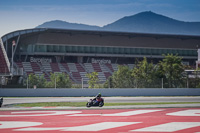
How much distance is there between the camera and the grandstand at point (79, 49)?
243ft

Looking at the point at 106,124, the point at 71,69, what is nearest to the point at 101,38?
the point at 71,69

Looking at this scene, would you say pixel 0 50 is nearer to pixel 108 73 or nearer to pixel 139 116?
pixel 108 73

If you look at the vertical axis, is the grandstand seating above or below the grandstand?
below

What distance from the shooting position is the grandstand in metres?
74.0

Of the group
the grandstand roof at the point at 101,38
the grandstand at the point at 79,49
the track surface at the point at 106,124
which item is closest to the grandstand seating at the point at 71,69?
the grandstand at the point at 79,49

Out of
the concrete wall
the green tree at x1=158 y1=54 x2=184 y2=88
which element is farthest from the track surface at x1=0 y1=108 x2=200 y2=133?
the green tree at x1=158 y1=54 x2=184 y2=88

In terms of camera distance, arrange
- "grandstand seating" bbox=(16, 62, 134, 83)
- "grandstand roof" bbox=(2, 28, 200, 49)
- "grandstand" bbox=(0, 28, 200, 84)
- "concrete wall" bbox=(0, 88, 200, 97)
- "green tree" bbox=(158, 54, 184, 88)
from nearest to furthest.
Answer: "concrete wall" bbox=(0, 88, 200, 97) < "green tree" bbox=(158, 54, 184, 88) < "grandstand seating" bbox=(16, 62, 134, 83) < "grandstand" bbox=(0, 28, 200, 84) < "grandstand roof" bbox=(2, 28, 200, 49)

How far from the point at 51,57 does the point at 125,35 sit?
54.5 feet

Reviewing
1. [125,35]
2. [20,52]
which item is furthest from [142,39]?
[20,52]

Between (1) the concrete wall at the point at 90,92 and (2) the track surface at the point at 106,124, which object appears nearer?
(2) the track surface at the point at 106,124

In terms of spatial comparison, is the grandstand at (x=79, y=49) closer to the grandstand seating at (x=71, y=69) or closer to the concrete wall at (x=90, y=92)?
Answer: the grandstand seating at (x=71, y=69)

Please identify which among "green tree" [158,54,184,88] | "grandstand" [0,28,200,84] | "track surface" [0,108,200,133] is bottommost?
"track surface" [0,108,200,133]

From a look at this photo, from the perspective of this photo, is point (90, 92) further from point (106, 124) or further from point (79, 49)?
point (79, 49)

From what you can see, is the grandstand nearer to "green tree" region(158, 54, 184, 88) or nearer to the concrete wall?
"green tree" region(158, 54, 184, 88)
